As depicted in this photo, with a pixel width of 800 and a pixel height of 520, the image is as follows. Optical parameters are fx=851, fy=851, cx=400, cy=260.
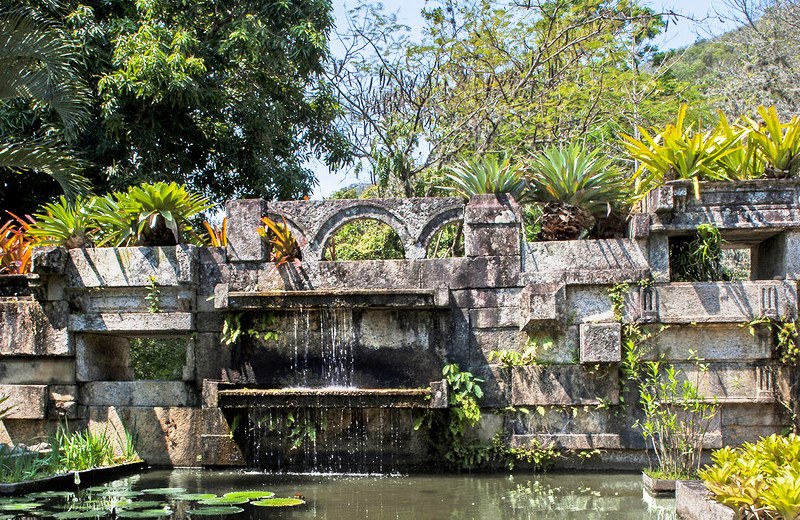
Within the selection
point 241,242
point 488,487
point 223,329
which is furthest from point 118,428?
point 488,487

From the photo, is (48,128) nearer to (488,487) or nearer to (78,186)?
(78,186)

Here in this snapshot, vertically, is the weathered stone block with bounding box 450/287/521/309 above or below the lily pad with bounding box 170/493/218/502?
above

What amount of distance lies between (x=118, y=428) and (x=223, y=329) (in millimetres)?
1601

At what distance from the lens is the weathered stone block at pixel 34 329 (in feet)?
31.4

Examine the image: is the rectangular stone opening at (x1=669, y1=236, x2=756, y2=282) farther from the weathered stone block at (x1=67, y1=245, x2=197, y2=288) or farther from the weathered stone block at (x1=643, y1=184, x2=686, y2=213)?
the weathered stone block at (x1=67, y1=245, x2=197, y2=288)

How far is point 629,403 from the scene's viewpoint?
28.5 ft

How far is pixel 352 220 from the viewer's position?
9320mm

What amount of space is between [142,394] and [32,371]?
4.42ft

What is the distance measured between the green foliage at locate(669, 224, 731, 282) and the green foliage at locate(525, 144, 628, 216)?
82cm

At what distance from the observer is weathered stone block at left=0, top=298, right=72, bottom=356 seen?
9.58 meters

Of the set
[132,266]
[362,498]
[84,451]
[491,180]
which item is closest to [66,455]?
[84,451]

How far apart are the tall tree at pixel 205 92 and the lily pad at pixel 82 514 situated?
7.65 meters

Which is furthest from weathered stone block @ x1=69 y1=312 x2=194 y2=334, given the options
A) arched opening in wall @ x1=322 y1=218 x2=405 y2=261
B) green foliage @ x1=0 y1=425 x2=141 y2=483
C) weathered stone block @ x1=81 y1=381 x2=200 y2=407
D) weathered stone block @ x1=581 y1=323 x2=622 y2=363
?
arched opening in wall @ x1=322 y1=218 x2=405 y2=261

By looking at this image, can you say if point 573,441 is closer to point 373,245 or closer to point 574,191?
point 574,191
